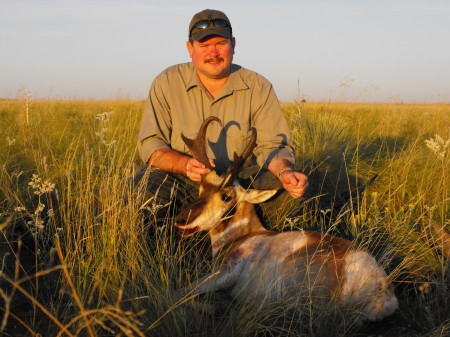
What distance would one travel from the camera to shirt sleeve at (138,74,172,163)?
17.6 feet

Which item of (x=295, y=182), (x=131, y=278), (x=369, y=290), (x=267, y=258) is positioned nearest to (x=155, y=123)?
(x=295, y=182)

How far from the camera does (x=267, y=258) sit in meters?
4.07

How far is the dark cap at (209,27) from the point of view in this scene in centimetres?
520

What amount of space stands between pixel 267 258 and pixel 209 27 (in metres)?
2.39

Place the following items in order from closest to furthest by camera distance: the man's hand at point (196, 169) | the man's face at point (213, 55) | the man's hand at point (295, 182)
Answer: the man's hand at point (295, 182), the man's hand at point (196, 169), the man's face at point (213, 55)

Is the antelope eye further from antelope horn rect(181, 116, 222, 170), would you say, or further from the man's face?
the man's face

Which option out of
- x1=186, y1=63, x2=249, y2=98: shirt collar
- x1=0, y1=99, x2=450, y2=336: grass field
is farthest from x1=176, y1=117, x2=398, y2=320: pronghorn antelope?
x1=186, y1=63, x2=249, y2=98: shirt collar

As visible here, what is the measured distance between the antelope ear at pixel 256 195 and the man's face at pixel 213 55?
4.73ft

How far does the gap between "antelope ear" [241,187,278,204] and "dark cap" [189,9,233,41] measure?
1.66 metres

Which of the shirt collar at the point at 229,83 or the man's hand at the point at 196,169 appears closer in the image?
the man's hand at the point at 196,169

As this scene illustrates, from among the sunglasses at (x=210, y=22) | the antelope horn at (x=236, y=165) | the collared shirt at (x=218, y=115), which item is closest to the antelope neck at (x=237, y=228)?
the antelope horn at (x=236, y=165)

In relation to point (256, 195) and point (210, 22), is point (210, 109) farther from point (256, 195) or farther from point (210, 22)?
point (256, 195)

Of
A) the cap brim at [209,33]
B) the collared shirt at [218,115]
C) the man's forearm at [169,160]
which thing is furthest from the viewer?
the collared shirt at [218,115]

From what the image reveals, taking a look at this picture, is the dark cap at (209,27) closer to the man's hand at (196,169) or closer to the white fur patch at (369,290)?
the man's hand at (196,169)
